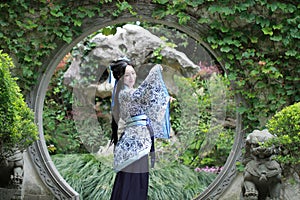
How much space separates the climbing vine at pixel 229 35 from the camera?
4.80 m

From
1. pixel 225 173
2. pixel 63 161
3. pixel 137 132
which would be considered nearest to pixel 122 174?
pixel 137 132

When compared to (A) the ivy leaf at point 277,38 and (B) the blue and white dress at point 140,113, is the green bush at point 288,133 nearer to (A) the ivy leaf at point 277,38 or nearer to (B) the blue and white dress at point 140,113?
(B) the blue and white dress at point 140,113

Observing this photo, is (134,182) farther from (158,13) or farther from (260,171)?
(158,13)

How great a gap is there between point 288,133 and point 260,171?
42cm

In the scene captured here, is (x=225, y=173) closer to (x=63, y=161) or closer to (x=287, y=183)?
(x=287, y=183)

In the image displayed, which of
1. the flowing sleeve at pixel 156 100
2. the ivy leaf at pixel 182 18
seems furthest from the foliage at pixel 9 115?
the ivy leaf at pixel 182 18

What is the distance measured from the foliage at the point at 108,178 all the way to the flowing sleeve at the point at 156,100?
1.68 m

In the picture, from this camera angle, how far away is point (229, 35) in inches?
191

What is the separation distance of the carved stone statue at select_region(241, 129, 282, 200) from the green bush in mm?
140

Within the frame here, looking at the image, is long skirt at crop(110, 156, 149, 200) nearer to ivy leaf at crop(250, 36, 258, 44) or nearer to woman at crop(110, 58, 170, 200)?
woman at crop(110, 58, 170, 200)

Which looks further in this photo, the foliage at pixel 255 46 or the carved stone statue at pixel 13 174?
the foliage at pixel 255 46

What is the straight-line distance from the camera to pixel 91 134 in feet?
20.1

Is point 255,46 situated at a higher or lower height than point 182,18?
lower

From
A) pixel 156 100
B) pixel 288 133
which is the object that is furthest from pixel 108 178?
pixel 288 133
